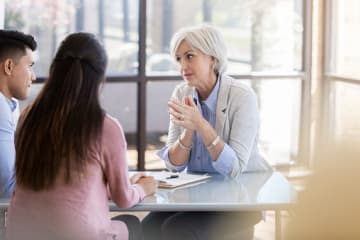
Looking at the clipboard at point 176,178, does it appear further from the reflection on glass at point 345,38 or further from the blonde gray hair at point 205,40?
the reflection on glass at point 345,38

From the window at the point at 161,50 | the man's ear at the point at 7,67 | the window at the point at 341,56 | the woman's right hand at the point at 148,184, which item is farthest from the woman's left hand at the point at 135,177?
the window at the point at 341,56

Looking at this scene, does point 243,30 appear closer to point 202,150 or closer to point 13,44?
point 202,150

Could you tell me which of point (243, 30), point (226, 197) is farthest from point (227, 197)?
point (243, 30)

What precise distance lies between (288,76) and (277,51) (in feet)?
0.73

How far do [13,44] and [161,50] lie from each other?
266 cm

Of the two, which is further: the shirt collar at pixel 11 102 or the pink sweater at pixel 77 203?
the shirt collar at pixel 11 102

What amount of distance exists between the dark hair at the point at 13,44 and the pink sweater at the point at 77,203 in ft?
2.14

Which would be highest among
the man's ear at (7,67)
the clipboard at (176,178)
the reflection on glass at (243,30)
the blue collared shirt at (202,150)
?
the reflection on glass at (243,30)

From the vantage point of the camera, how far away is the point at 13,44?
8.18ft

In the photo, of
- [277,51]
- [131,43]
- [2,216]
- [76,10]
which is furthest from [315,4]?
[2,216]

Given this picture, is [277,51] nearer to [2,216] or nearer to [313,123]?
[313,123]

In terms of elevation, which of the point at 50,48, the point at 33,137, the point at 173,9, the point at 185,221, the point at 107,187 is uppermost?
the point at 173,9

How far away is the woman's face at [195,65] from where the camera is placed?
283cm

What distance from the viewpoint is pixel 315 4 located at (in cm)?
525
